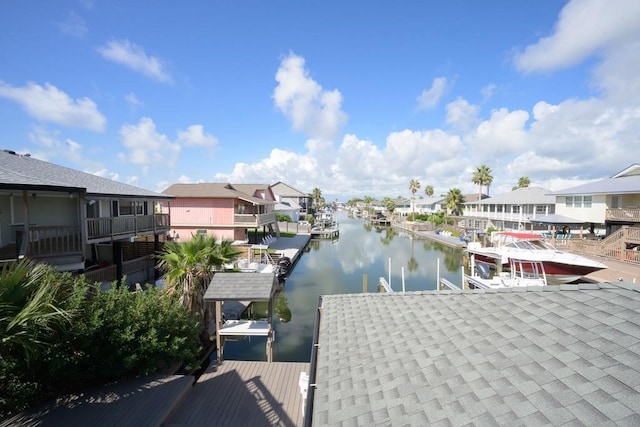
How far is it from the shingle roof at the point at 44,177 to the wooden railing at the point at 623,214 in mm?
33521

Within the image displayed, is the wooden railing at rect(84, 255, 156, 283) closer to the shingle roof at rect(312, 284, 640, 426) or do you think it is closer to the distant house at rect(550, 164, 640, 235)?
the shingle roof at rect(312, 284, 640, 426)

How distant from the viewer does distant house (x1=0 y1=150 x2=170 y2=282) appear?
11.4 meters

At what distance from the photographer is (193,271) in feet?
38.6

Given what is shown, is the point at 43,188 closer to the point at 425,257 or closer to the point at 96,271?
the point at 96,271

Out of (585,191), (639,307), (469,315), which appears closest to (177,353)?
(469,315)

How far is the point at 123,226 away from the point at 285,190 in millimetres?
60609

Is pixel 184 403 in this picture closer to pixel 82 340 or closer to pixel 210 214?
pixel 82 340

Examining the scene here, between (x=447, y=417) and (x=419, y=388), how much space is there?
65 centimetres

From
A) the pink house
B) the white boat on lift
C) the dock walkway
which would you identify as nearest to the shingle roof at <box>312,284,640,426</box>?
the dock walkway

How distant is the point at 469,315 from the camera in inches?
200

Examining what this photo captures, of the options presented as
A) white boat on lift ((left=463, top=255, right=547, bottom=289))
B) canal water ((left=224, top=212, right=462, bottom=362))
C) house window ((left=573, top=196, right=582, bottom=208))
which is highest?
house window ((left=573, top=196, right=582, bottom=208))

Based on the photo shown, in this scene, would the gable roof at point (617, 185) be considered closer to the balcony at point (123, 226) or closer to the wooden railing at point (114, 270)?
the balcony at point (123, 226)

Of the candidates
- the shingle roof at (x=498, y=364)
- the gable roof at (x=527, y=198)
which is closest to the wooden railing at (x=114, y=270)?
the shingle roof at (x=498, y=364)

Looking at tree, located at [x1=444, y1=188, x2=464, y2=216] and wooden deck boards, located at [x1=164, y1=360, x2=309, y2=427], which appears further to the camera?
tree, located at [x1=444, y1=188, x2=464, y2=216]
